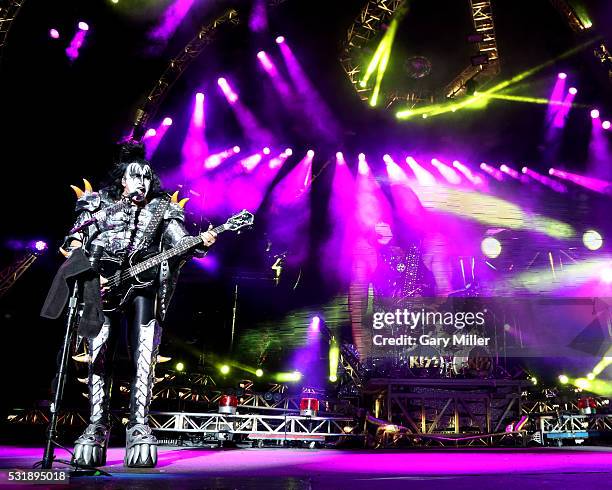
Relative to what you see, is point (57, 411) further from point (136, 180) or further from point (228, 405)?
point (228, 405)

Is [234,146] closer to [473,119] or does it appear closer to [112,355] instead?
[473,119]

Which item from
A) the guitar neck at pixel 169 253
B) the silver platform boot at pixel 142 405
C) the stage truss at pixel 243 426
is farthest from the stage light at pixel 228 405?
the guitar neck at pixel 169 253

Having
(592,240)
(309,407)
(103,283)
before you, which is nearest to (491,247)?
(592,240)

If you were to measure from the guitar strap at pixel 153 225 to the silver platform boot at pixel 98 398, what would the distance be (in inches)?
28.6

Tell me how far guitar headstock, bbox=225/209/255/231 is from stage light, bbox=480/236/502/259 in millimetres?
12756

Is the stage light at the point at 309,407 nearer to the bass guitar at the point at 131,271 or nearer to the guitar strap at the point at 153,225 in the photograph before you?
the bass guitar at the point at 131,271

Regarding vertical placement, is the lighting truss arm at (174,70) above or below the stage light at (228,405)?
above

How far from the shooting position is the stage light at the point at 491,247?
15.3 m

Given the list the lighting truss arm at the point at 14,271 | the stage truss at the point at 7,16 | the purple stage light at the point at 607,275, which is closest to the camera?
the stage truss at the point at 7,16

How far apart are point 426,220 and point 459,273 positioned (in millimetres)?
2519

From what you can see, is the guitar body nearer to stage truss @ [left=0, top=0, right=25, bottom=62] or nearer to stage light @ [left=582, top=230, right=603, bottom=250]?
stage truss @ [left=0, top=0, right=25, bottom=62]

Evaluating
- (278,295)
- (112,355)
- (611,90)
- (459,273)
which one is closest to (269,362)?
(278,295)

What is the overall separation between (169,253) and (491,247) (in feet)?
44.7

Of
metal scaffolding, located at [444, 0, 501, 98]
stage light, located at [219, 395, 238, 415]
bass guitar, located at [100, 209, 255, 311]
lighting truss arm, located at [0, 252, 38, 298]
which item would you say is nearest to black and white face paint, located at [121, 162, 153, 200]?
bass guitar, located at [100, 209, 255, 311]
